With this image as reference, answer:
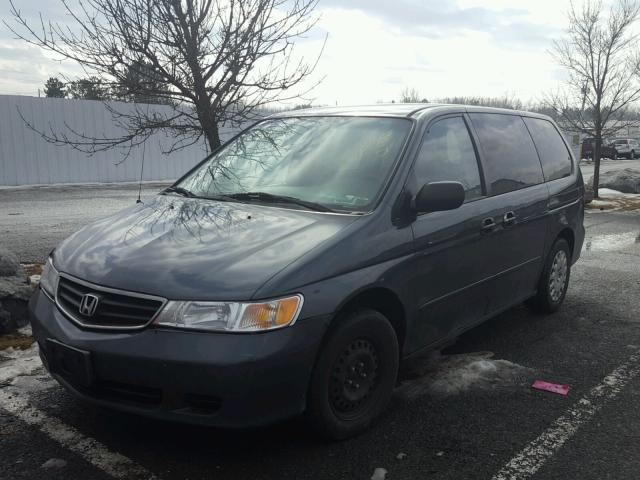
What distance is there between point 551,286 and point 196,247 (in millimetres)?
3722

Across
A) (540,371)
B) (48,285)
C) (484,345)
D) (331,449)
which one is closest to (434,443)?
(331,449)

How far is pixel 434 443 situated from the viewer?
329 cm

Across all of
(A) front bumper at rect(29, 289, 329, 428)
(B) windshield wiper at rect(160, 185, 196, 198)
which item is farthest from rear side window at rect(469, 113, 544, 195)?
(A) front bumper at rect(29, 289, 329, 428)

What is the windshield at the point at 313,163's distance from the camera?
3650mm

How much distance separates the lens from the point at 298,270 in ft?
9.53

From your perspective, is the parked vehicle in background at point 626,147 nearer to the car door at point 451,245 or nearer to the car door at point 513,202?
the car door at point 513,202

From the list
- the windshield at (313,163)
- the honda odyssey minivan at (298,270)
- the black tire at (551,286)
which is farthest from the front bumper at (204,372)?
the black tire at (551,286)

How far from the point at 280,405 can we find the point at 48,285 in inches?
58.9

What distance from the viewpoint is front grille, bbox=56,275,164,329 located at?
281cm

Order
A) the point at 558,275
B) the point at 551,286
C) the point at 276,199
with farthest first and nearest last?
the point at 558,275, the point at 551,286, the point at 276,199

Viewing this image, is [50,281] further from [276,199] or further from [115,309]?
[276,199]

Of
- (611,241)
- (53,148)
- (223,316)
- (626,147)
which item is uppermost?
(53,148)

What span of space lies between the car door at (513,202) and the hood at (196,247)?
1.67 m

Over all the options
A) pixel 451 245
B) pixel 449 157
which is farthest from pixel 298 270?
pixel 449 157
